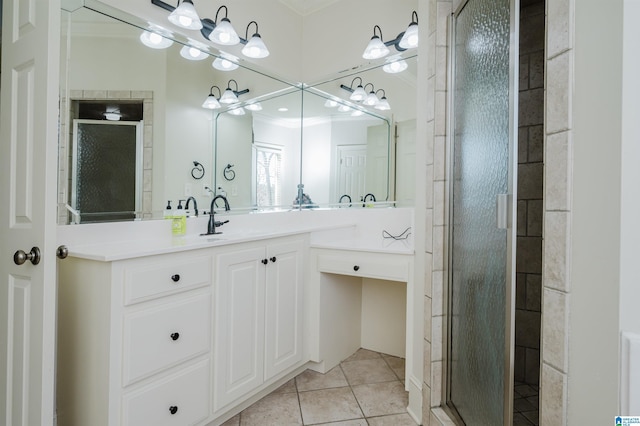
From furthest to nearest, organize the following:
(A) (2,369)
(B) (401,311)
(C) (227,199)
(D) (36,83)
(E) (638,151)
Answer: (B) (401,311), (C) (227,199), (A) (2,369), (D) (36,83), (E) (638,151)

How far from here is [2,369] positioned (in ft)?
4.47

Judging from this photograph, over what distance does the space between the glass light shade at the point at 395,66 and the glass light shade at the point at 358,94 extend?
0.24 metres

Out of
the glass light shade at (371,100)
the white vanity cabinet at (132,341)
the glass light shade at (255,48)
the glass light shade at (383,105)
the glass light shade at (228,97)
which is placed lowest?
the white vanity cabinet at (132,341)

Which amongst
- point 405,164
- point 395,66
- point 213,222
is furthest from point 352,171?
point 213,222

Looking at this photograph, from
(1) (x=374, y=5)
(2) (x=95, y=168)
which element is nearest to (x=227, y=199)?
(2) (x=95, y=168)

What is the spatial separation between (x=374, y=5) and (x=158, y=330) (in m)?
2.59

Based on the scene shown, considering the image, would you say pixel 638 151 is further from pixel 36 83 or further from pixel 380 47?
pixel 380 47

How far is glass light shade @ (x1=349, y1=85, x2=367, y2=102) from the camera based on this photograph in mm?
2797

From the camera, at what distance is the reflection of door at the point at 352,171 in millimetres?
2824

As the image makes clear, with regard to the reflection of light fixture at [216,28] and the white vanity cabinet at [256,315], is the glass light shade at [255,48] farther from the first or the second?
the white vanity cabinet at [256,315]

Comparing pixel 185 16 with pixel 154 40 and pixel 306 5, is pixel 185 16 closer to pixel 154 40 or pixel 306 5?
pixel 154 40

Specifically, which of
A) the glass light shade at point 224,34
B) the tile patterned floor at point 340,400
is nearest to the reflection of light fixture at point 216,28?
the glass light shade at point 224,34

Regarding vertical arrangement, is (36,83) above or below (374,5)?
below

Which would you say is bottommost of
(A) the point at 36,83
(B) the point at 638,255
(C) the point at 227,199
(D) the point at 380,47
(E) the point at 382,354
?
(E) the point at 382,354
